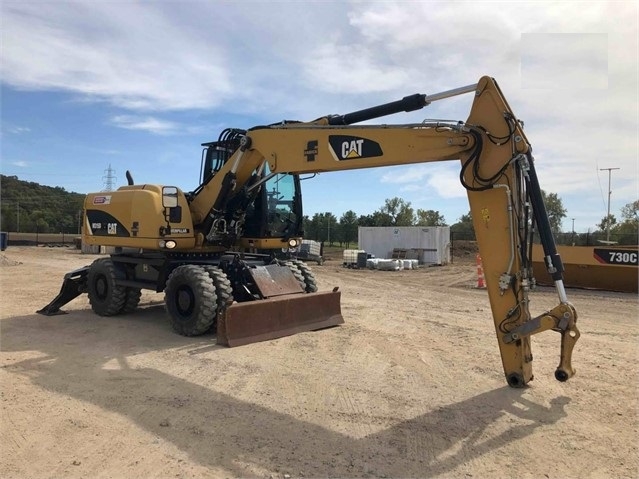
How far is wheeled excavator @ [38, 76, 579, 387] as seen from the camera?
16.9ft

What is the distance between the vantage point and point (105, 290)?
10.2 metres

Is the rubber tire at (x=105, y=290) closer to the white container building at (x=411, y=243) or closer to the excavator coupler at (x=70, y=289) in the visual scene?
the excavator coupler at (x=70, y=289)

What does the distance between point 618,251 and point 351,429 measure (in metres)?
13.6

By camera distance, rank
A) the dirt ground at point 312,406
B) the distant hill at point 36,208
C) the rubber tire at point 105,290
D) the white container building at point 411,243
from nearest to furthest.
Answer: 1. the dirt ground at point 312,406
2. the rubber tire at point 105,290
3. the white container building at point 411,243
4. the distant hill at point 36,208

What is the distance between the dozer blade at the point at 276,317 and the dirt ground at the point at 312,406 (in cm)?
24

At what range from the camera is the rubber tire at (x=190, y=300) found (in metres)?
8.04

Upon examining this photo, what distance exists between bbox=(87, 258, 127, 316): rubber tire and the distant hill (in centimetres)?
5369

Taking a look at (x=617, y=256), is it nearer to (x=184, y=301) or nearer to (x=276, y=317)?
(x=276, y=317)

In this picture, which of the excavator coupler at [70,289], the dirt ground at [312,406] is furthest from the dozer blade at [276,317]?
the excavator coupler at [70,289]

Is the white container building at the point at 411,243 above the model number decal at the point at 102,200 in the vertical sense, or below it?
below

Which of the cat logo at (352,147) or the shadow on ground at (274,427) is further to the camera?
the cat logo at (352,147)

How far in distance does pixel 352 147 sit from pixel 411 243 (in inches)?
907

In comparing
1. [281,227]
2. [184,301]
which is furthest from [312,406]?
[281,227]

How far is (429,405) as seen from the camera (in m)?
5.20
